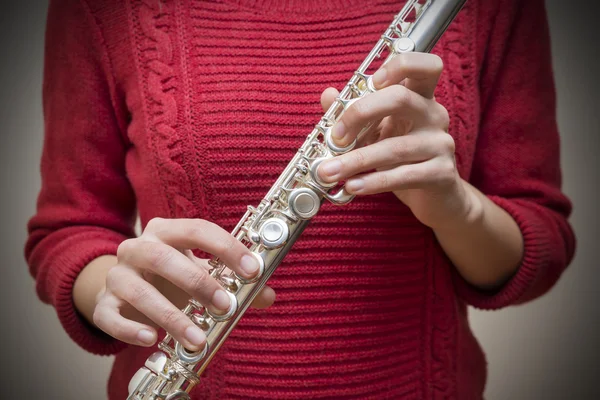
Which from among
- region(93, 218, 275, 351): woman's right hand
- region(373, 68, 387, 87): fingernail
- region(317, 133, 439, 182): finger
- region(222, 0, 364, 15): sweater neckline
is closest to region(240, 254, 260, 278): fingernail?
region(93, 218, 275, 351): woman's right hand

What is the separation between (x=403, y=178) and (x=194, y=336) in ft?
0.79

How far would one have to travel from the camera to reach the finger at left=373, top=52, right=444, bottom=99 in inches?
15.8

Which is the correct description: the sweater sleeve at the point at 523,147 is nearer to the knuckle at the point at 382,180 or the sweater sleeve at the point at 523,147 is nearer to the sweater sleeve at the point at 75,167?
the knuckle at the point at 382,180

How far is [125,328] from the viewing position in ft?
1.43

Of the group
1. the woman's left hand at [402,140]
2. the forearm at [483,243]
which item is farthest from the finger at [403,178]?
the forearm at [483,243]

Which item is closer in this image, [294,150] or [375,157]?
[375,157]

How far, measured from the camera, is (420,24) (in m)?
0.45

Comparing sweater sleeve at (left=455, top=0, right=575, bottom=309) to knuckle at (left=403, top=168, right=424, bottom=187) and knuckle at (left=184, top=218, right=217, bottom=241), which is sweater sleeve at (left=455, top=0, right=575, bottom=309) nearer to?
knuckle at (left=403, top=168, right=424, bottom=187)

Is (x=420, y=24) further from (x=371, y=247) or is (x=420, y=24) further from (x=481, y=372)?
(x=481, y=372)

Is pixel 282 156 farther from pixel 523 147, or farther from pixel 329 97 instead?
pixel 523 147

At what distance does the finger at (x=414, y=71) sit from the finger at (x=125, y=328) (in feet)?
1.07

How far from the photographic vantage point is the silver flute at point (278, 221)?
0.43 meters

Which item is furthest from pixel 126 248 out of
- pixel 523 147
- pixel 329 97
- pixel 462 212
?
pixel 523 147

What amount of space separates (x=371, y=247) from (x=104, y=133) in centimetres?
41
